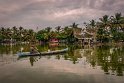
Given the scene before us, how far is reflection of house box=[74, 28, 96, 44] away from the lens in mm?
105062

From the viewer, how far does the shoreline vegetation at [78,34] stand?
325 feet

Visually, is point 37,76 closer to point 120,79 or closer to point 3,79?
point 3,79

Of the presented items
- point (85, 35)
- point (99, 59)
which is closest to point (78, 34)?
point (85, 35)

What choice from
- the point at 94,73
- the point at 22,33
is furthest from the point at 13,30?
the point at 94,73

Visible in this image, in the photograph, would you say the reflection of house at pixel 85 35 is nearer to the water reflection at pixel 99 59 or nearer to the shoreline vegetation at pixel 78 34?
the shoreline vegetation at pixel 78 34

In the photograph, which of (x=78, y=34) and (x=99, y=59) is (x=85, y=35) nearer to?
(x=78, y=34)

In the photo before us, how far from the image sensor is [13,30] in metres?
142

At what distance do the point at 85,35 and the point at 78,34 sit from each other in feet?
9.88

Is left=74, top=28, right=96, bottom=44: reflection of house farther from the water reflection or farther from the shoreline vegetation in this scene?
the water reflection

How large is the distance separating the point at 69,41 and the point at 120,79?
311 ft

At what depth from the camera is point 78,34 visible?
110500mm

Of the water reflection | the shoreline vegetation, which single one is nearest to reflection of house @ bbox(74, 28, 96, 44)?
the shoreline vegetation

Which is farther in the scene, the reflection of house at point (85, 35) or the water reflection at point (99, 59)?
the reflection of house at point (85, 35)

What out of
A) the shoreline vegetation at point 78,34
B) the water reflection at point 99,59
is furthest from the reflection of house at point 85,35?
the water reflection at point 99,59
